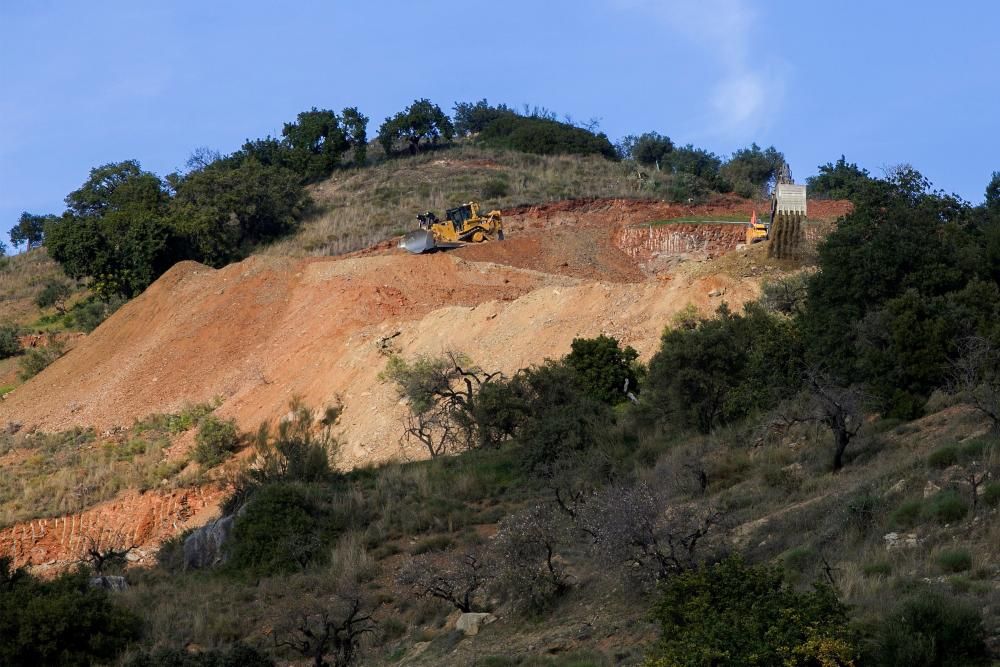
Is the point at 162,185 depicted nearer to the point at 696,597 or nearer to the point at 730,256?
the point at 730,256

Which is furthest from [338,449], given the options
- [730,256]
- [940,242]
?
[940,242]

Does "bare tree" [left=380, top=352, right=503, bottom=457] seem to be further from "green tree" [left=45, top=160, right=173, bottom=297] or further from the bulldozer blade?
"green tree" [left=45, top=160, right=173, bottom=297]

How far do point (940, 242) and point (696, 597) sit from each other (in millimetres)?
16438

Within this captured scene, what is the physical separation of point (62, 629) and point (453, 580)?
5333 millimetres

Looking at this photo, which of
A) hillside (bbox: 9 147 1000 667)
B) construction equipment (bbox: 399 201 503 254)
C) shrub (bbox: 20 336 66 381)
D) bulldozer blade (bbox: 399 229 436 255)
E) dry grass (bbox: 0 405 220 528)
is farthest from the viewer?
shrub (bbox: 20 336 66 381)

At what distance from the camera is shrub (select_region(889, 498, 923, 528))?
52.3 feet

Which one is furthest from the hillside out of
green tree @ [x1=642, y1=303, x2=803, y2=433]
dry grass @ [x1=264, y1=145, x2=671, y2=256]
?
dry grass @ [x1=264, y1=145, x2=671, y2=256]

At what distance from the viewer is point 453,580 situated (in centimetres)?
1873

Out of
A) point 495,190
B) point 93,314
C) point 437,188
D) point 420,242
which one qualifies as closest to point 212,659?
point 420,242

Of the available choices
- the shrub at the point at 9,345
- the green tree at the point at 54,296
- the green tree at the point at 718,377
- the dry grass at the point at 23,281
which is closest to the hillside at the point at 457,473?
the green tree at the point at 718,377

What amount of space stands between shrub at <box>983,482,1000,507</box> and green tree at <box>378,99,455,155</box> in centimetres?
7393

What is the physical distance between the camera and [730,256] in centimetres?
3972

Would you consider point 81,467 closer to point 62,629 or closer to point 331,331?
point 331,331

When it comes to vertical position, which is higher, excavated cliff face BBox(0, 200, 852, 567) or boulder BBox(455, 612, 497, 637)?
excavated cliff face BBox(0, 200, 852, 567)
